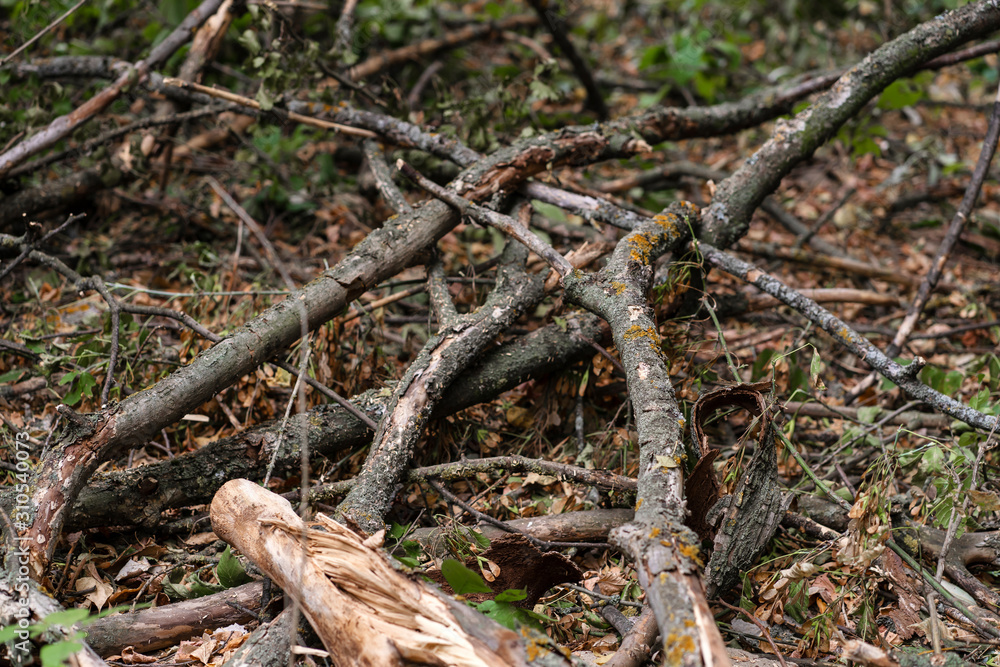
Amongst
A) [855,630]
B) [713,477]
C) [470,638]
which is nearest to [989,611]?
[855,630]

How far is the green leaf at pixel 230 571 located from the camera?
2.15 meters

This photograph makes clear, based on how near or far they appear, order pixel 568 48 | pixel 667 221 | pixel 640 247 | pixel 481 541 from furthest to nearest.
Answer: pixel 568 48
pixel 667 221
pixel 640 247
pixel 481 541

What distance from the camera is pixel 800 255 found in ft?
12.9

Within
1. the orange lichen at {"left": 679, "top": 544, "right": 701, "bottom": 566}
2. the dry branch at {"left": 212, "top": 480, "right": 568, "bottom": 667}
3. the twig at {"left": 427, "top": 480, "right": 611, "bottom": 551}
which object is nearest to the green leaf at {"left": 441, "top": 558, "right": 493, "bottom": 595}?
the dry branch at {"left": 212, "top": 480, "right": 568, "bottom": 667}

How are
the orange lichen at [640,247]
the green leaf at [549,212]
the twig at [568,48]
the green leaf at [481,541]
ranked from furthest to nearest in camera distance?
the twig at [568,48] < the green leaf at [549,212] < the orange lichen at [640,247] < the green leaf at [481,541]

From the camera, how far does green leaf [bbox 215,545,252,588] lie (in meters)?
2.15

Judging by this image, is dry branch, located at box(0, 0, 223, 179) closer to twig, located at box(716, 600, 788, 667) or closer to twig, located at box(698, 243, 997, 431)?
twig, located at box(698, 243, 997, 431)

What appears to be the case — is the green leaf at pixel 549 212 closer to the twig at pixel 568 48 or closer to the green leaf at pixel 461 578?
the twig at pixel 568 48

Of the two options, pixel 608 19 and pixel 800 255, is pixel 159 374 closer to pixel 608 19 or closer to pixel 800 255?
pixel 800 255

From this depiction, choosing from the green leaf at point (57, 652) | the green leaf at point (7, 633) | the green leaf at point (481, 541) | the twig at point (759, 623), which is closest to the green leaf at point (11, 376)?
the green leaf at point (7, 633)

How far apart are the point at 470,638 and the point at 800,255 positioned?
10.7 feet

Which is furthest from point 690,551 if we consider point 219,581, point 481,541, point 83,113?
point 83,113

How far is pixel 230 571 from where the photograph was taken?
7.06 feet

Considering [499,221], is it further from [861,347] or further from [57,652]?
[57,652]
